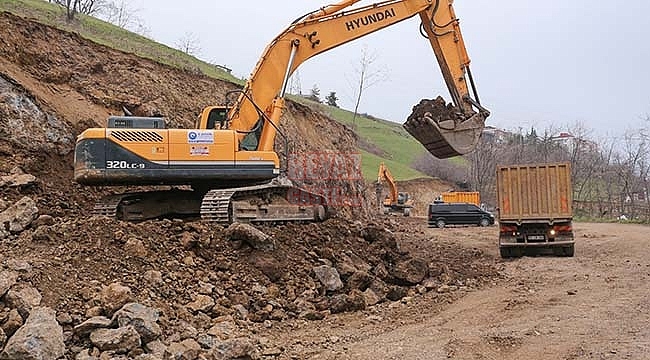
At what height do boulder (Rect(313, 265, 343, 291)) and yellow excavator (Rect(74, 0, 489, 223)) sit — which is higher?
yellow excavator (Rect(74, 0, 489, 223))

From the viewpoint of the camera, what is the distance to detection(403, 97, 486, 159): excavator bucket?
1184 centimetres

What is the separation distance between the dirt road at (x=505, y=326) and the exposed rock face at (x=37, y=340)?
2.32m

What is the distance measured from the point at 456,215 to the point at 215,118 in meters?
21.2

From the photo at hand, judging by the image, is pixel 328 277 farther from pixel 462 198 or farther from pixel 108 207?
pixel 462 198

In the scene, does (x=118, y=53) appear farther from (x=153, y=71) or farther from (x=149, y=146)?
(x=149, y=146)

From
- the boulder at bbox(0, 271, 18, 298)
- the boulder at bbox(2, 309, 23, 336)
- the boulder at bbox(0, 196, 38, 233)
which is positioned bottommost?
the boulder at bbox(2, 309, 23, 336)

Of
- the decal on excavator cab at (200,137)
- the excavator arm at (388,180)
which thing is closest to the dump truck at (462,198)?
the excavator arm at (388,180)

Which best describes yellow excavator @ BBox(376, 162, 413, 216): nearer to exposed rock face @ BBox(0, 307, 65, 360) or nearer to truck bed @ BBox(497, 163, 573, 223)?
truck bed @ BBox(497, 163, 573, 223)

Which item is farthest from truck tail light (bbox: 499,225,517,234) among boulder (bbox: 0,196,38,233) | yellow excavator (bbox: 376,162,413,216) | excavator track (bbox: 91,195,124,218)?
yellow excavator (bbox: 376,162,413,216)

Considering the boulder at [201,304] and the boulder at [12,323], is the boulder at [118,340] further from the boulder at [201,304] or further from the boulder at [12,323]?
the boulder at [201,304]

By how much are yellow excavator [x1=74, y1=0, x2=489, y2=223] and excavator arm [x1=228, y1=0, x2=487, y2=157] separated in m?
0.02

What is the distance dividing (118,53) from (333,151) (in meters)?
12.4

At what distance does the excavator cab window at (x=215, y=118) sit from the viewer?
1109 cm

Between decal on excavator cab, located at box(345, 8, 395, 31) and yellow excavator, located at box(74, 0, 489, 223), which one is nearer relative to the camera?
yellow excavator, located at box(74, 0, 489, 223)
